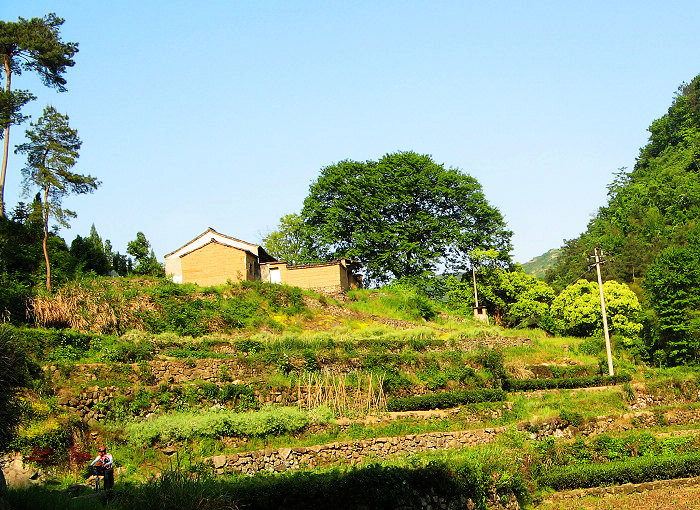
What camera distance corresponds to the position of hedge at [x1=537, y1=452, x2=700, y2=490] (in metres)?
20.5

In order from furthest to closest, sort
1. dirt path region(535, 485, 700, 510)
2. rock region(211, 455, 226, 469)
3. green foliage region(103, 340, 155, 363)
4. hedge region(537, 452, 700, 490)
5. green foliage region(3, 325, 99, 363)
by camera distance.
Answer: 1. green foliage region(103, 340, 155, 363)
2. green foliage region(3, 325, 99, 363)
3. hedge region(537, 452, 700, 490)
4. rock region(211, 455, 226, 469)
5. dirt path region(535, 485, 700, 510)

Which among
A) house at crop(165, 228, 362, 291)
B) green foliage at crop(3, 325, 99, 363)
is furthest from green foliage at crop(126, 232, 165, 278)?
green foliage at crop(3, 325, 99, 363)

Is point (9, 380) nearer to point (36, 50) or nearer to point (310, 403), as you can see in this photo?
point (310, 403)

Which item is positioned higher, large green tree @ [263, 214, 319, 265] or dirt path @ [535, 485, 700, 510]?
large green tree @ [263, 214, 319, 265]

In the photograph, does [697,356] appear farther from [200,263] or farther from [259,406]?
[200,263]

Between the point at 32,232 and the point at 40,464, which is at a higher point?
the point at 32,232

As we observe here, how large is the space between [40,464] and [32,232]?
73.3 feet

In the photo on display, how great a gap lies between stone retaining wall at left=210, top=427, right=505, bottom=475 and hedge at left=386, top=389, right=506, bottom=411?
88.5 inches

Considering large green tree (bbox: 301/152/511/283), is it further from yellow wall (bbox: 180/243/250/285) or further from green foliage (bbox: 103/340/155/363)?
green foliage (bbox: 103/340/155/363)

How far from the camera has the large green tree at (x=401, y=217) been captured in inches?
2223

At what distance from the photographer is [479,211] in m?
57.7

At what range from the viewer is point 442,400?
2541 cm

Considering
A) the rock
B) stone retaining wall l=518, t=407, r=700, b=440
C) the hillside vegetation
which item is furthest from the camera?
stone retaining wall l=518, t=407, r=700, b=440

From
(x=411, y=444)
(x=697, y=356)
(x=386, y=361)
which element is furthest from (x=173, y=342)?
(x=697, y=356)
